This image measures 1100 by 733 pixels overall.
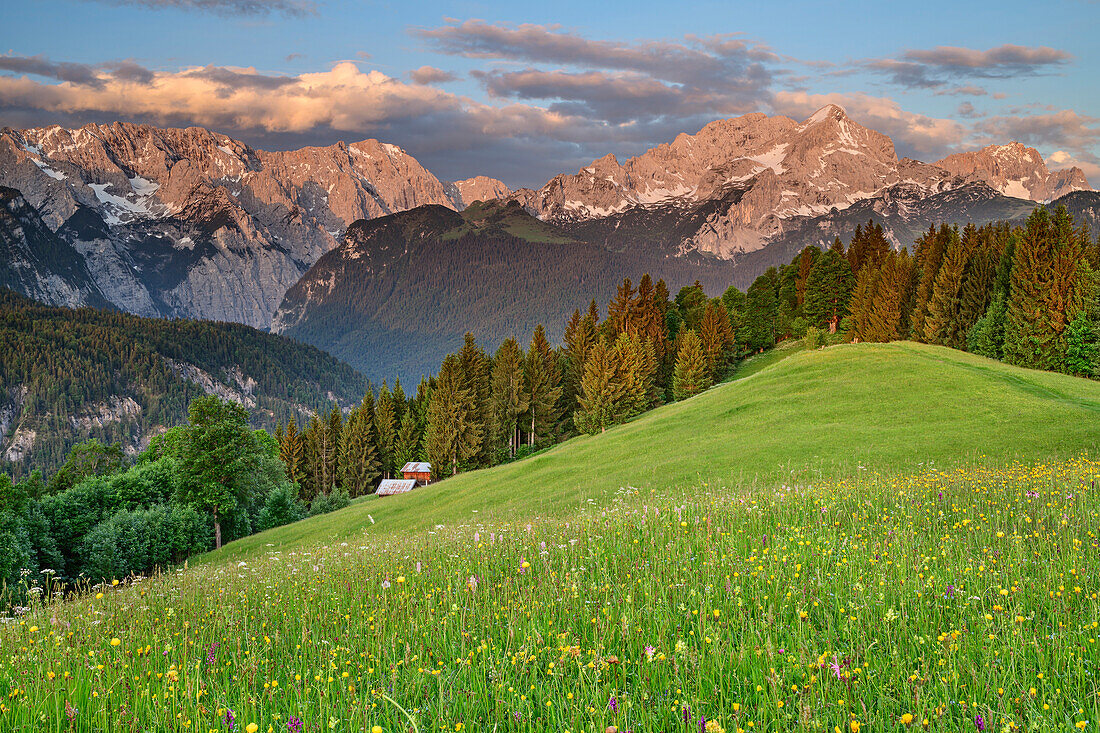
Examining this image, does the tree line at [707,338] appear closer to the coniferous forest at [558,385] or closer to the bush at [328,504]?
the coniferous forest at [558,385]

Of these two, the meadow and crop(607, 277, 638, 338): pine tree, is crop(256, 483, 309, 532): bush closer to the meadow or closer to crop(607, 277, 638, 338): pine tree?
crop(607, 277, 638, 338): pine tree

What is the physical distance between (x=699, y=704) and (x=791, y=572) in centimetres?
322

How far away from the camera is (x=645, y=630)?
5.86 metres

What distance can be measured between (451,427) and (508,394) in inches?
400

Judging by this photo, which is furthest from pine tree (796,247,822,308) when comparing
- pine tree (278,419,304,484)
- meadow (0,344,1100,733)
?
meadow (0,344,1100,733)

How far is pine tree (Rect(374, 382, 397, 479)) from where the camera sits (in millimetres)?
93188

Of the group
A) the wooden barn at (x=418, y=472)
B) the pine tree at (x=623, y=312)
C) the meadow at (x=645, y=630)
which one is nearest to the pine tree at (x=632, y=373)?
the pine tree at (x=623, y=312)

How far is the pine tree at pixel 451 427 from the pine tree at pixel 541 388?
9.45 meters

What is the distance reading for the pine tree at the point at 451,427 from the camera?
80.4 metres

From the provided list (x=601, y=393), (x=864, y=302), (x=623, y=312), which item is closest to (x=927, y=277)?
(x=864, y=302)

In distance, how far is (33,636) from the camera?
7.23 meters

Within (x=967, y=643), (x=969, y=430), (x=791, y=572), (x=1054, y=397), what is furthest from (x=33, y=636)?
(x=1054, y=397)

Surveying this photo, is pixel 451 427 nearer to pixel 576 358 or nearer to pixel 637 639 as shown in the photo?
pixel 576 358

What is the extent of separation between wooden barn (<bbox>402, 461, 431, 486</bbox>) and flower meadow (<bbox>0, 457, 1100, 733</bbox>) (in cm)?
7331
